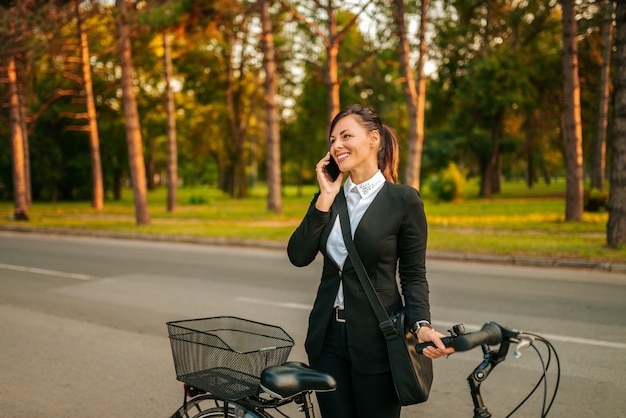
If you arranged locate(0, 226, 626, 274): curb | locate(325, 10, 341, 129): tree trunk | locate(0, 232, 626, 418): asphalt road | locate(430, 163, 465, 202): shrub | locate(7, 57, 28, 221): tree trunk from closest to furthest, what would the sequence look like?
locate(0, 232, 626, 418): asphalt road < locate(0, 226, 626, 274): curb < locate(325, 10, 341, 129): tree trunk < locate(7, 57, 28, 221): tree trunk < locate(430, 163, 465, 202): shrub

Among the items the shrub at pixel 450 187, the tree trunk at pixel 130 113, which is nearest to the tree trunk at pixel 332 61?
the tree trunk at pixel 130 113

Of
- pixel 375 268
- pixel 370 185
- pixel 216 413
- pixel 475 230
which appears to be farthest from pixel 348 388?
pixel 475 230

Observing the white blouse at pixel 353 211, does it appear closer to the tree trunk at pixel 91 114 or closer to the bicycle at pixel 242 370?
the bicycle at pixel 242 370

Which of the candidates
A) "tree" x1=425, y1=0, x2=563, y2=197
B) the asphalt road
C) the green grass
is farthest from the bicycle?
"tree" x1=425, y1=0, x2=563, y2=197

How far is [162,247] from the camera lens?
14375 mm

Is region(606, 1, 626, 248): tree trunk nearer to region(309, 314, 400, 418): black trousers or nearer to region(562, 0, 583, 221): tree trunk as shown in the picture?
region(562, 0, 583, 221): tree trunk

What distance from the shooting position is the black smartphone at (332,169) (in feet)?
8.30

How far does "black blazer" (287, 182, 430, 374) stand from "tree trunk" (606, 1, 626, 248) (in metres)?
10.3

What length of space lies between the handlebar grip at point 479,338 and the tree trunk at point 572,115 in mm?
16012

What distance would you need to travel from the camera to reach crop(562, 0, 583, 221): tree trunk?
1579 centimetres

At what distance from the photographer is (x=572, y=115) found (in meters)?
16.2

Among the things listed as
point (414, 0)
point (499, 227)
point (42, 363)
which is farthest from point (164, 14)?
point (42, 363)

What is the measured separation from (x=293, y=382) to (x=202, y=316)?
5.01 meters

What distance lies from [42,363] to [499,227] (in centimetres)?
1358
